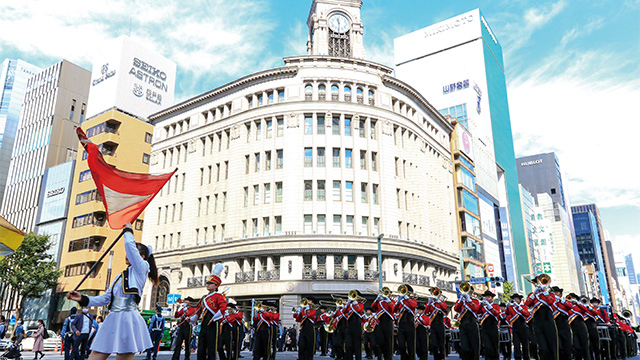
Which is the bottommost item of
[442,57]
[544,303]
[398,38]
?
[544,303]

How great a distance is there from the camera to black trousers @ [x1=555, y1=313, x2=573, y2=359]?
39.0 feet

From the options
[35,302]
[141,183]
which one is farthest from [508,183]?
[141,183]

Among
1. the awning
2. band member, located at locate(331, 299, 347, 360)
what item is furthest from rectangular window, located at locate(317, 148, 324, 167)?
the awning

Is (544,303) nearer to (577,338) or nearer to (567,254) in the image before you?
(577,338)

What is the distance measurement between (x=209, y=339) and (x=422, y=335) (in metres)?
6.49

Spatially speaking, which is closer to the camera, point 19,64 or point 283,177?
point 283,177

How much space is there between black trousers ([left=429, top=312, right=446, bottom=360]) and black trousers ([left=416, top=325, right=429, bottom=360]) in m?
0.22

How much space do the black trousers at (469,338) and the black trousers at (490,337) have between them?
403 millimetres

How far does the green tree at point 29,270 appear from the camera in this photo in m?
47.1

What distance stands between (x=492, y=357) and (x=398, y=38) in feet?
310

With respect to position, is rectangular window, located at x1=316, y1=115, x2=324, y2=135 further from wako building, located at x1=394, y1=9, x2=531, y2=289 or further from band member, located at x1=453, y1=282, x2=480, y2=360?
A: wako building, located at x1=394, y1=9, x2=531, y2=289

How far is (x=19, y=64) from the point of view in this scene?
110812mm

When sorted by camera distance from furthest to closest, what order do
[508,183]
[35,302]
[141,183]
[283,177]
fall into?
[508,183]
[35,302]
[283,177]
[141,183]

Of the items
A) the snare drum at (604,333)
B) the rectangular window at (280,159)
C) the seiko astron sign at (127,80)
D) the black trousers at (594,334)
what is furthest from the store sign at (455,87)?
the black trousers at (594,334)
